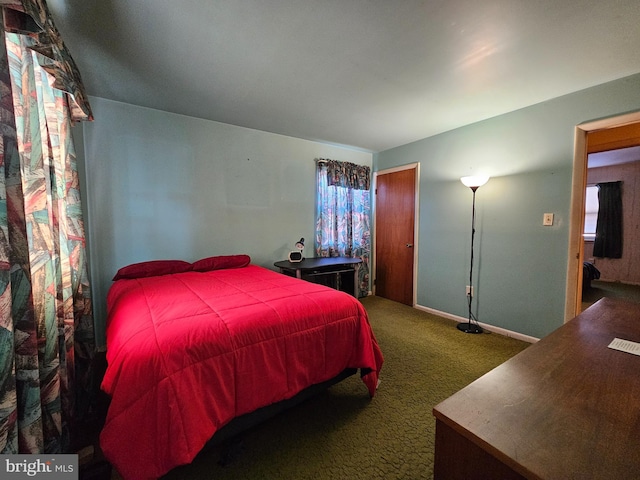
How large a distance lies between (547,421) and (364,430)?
1206 mm

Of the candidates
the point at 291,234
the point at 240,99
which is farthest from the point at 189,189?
the point at 291,234

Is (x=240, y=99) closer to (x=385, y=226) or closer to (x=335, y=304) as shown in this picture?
(x=335, y=304)

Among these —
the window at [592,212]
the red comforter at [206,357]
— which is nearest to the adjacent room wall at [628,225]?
the window at [592,212]

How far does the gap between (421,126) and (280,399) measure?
321 cm

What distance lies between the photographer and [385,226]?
4219 millimetres

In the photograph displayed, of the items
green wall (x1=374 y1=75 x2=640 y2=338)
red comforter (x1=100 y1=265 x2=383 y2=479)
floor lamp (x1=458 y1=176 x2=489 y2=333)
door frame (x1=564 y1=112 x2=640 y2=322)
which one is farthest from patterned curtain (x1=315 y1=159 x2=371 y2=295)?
door frame (x1=564 y1=112 x2=640 y2=322)

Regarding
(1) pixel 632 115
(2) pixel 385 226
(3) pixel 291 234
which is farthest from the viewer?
(2) pixel 385 226

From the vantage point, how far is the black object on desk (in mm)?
3096

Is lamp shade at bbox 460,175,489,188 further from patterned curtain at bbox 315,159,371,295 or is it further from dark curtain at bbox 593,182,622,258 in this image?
dark curtain at bbox 593,182,622,258

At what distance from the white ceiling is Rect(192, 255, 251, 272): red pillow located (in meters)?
1.60

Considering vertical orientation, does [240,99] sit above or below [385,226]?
above

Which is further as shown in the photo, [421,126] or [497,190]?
[421,126]

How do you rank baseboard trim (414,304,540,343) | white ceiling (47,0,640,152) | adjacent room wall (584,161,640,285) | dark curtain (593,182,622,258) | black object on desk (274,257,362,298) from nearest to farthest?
white ceiling (47,0,640,152) < baseboard trim (414,304,540,343) < black object on desk (274,257,362,298) < adjacent room wall (584,161,640,285) < dark curtain (593,182,622,258)

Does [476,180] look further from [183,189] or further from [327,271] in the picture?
[183,189]
